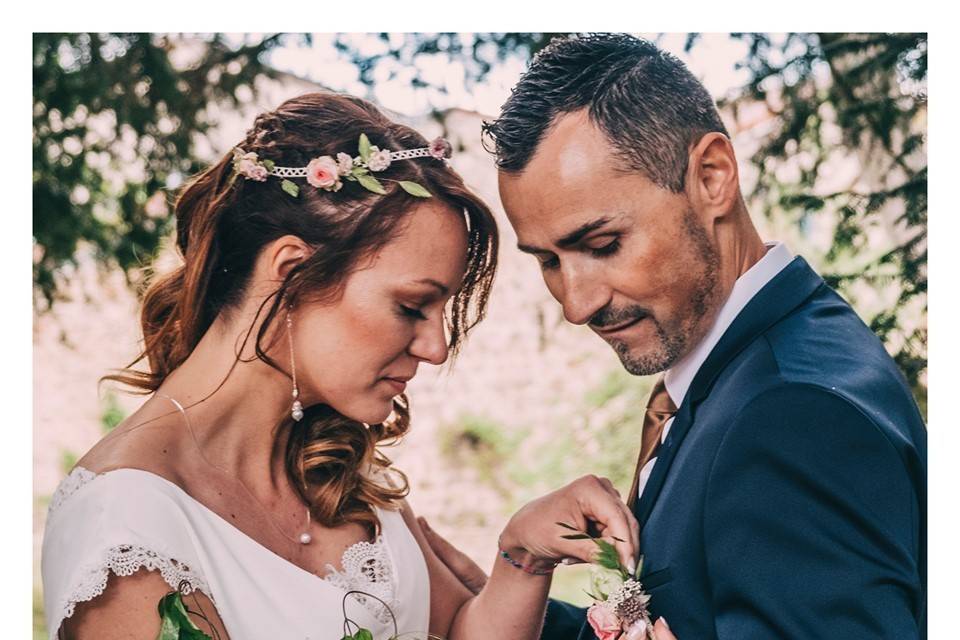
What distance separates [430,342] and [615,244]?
52 cm

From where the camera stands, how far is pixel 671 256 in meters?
2.24

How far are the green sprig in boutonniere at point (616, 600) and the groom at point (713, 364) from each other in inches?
1.3

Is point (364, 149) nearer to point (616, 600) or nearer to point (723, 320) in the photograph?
point (723, 320)

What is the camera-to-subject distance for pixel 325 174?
234cm

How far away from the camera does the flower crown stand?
2.35 m

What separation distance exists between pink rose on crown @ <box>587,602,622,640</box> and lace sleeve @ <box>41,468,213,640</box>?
0.80m

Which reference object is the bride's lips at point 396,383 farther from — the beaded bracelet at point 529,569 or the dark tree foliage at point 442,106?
the dark tree foliage at point 442,106

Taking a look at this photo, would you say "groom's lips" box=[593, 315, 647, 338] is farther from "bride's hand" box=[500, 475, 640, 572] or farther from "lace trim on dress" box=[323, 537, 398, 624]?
"lace trim on dress" box=[323, 537, 398, 624]

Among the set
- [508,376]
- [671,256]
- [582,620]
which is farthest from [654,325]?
[508,376]

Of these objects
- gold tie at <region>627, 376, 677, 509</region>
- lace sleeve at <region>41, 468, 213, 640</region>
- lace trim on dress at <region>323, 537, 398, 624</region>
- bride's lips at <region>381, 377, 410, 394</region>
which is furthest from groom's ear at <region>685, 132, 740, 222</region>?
lace sleeve at <region>41, 468, 213, 640</region>

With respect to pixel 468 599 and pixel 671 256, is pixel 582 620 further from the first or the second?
pixel 671 256

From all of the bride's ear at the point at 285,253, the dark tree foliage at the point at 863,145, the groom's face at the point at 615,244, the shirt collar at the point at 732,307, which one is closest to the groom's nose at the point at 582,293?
the groom's face at the point at 615,244

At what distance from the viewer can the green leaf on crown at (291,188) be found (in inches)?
92.4

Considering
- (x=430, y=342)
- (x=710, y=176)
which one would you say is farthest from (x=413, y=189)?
(x=710, y=176)
